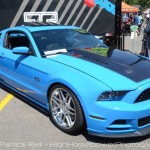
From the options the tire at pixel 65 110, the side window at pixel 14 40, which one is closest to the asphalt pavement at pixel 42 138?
the tire at pixel 65 110

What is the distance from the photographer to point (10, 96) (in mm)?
6129

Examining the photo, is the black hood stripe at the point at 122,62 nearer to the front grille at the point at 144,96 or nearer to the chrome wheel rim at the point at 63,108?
the front grille at the point at 144,96

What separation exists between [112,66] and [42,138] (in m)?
1.42

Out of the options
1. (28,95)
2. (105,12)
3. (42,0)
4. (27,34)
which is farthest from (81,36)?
(105,12)

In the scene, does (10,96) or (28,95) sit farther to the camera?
(10,96)

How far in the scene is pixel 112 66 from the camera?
4.32m

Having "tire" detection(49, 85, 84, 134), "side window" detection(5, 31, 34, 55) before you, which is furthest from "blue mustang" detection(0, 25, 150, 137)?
"side window" detection(5, 31, 34, 55)

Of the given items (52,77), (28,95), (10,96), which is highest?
(52,77)

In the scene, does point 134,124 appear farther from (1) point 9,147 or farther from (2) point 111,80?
(1) point 9,147

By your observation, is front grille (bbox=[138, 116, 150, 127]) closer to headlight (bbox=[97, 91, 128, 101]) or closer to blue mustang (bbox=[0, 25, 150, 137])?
blue mustang (bbox=[0, 25, 150, 137])

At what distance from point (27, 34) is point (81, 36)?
101 cm

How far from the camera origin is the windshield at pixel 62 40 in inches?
202

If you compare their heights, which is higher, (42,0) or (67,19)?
(42,0)

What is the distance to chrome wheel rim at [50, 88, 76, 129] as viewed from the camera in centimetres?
418
